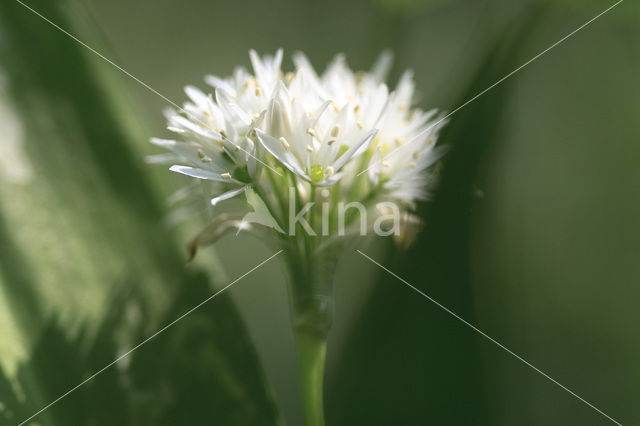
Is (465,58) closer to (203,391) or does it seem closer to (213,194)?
(213,194)

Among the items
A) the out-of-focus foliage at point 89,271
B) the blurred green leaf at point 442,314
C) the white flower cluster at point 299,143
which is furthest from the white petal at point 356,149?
the out-of-focus foliage at point 89,271

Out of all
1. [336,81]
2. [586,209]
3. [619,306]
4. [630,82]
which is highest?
[336,81]

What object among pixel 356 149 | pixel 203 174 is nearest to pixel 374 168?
pixel 356 149

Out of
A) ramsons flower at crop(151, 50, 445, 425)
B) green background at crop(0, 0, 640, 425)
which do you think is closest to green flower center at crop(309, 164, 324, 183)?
ramsons flower at crop(151, 50, 445, 425)

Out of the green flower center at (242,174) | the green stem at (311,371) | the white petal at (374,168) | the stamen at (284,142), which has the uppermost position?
the stamen at (284,142)

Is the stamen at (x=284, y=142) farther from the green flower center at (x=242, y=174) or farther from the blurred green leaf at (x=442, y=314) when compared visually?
the blurred green leaf at (x=442, y=314)

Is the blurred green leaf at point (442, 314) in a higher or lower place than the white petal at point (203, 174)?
lower

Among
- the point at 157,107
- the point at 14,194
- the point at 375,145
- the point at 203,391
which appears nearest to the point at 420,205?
the point at 375,145

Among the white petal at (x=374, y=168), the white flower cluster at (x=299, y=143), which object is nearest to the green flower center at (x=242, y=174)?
the white flower cluster at (x=299, y=143)
